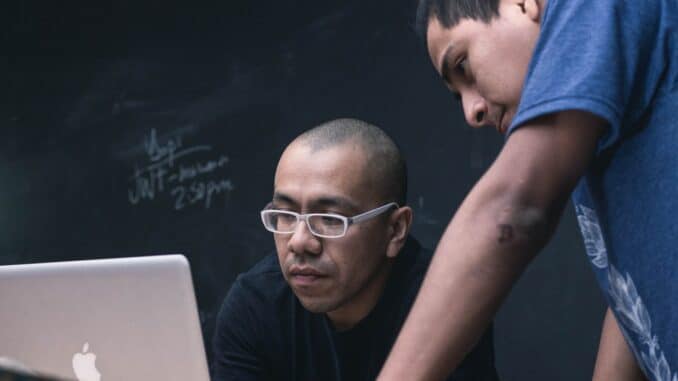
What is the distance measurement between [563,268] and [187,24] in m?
1.56

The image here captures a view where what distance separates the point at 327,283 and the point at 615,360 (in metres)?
0.68

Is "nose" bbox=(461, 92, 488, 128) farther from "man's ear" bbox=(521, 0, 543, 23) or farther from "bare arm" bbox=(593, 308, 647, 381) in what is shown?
"bare arm" bbox=(593, 308, 647, 381)

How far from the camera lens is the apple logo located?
117cm

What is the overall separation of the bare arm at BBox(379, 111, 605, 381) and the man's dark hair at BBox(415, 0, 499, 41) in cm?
19

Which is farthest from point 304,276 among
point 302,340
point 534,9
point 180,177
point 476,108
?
point 180,177

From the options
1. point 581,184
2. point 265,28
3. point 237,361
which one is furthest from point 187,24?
point 581,184

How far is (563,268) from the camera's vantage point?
2836mm

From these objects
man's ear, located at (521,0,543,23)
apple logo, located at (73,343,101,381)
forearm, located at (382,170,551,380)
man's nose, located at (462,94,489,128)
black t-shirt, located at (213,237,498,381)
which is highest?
man's ear, located at (521,0,543,23)

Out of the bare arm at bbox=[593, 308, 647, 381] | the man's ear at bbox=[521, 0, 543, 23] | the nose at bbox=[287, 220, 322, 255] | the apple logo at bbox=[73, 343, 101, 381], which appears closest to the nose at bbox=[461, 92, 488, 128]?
the man's ear at bbox=[521, 0, 543, 23]

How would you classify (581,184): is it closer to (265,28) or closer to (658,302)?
(658,302)

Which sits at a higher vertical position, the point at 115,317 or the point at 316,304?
the point at 115,317

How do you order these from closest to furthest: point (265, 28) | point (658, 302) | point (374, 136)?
1. point (658, 302)
2. point (374, 136)
3. point (265, 28)

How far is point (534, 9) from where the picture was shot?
0.87m

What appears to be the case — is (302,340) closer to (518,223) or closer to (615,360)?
(615,360)
